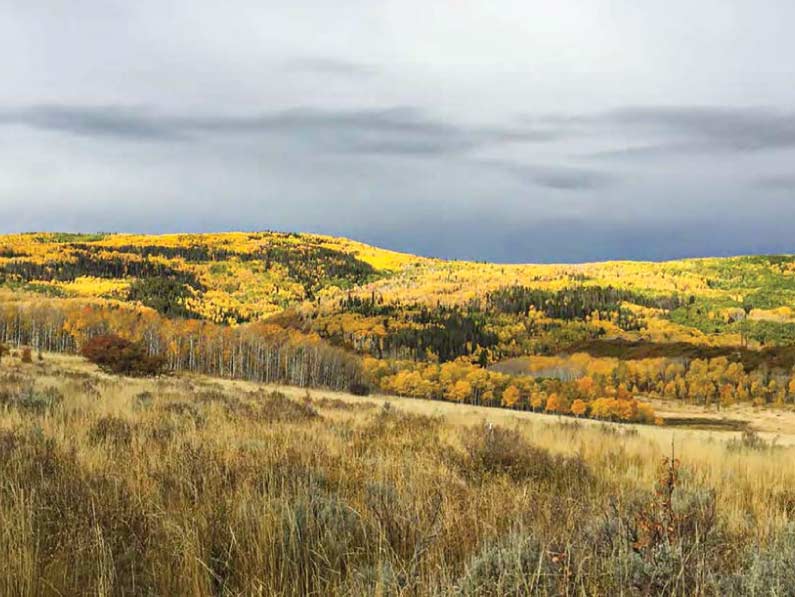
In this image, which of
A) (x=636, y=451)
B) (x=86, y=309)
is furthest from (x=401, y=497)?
(x=86, y=309)

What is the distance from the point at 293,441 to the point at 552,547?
488 cm

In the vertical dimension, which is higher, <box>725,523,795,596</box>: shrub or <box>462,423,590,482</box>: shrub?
<box>725,523,795,596</box>: shrub

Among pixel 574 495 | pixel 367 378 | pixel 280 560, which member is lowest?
pixel 367 378

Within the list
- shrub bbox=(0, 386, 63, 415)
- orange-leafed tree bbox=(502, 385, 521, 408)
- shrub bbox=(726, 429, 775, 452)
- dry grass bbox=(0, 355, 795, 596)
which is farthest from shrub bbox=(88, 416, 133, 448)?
orange-leafed tree bbox=(502, 385, 521, 408)

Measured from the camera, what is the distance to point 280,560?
3820 millimetres

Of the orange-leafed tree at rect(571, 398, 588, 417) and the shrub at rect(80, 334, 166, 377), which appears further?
the orange-leafed tree at rect(571, 398, 588, 417)

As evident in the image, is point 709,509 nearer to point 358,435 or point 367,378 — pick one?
point 358,435

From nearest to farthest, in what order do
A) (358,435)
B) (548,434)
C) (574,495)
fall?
(574,495)
(358,435)
(548,434)

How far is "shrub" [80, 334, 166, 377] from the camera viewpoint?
49.1 meters

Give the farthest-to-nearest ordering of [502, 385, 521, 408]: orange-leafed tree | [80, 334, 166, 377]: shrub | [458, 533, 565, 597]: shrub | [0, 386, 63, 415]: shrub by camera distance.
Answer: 1. [502, 385, 521, 408]: orange-leafed tree
2. [80, 334, 166, 377]: shrub
3. [0, 386, 63, 415]: shrub
4. [458, 533, 565, 597]: shrub

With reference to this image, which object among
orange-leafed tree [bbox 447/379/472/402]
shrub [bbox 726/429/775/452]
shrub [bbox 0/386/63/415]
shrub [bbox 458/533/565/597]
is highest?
shrub [bbox 458/533/565/597]

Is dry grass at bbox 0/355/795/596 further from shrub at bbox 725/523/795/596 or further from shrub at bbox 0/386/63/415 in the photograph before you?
shrub at bbox 0/386/63/415

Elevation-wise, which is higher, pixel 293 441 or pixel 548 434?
pixel 293 441

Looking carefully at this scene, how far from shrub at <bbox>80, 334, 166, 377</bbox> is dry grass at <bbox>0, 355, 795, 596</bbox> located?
147ft
